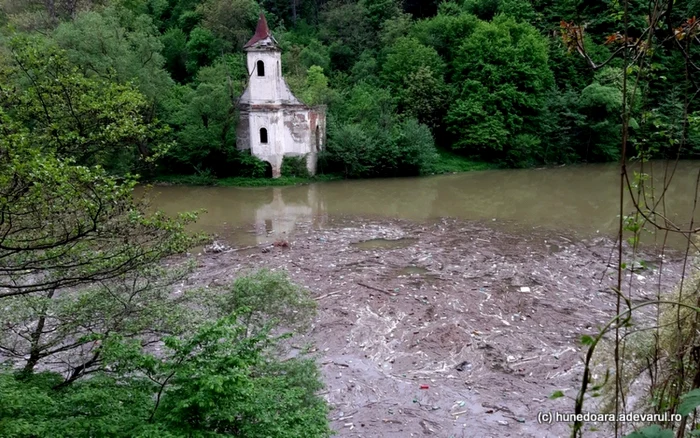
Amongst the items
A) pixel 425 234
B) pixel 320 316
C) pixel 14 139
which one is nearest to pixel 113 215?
pixel 14 139

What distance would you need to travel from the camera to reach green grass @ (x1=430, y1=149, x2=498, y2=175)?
26325 mm

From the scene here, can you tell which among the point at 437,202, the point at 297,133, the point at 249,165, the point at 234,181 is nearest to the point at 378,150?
the point at 297,133

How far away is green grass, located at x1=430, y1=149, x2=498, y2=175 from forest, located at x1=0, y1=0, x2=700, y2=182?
0.50ft

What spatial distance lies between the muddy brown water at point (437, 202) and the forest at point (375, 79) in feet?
6.33

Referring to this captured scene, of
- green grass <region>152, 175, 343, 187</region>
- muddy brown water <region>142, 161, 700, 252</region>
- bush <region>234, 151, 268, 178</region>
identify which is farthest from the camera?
bush <region>234, 151, 268, 178</region>

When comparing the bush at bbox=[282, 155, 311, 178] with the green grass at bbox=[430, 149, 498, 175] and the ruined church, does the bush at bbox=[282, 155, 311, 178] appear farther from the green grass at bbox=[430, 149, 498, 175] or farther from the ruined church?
the green grass at bbox=[430, 149, 498, 175]

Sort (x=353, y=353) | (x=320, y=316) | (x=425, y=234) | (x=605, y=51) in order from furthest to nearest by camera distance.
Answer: (x=605, y=51)
(x=425, y=234)
(x=320, y=316)
(x=353, y=353)

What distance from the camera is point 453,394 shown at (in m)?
7.26

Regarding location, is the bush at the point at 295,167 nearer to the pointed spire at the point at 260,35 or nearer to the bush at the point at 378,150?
the bush at the point at 378,150

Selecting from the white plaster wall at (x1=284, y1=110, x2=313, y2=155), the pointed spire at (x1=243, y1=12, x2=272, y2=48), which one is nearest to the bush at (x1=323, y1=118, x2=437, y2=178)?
the white plaster wall at (x1=284, y1=110, x2=313, y2=155)

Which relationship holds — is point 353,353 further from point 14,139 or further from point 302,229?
point 302,229

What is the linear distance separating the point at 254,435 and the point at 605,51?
3002 cm

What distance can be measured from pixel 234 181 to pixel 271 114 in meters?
3.59

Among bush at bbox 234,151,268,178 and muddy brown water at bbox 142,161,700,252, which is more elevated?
bush at bbox 234,151,268,178
